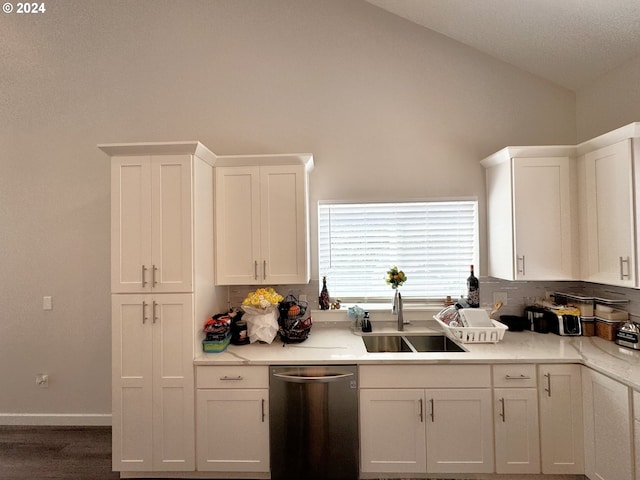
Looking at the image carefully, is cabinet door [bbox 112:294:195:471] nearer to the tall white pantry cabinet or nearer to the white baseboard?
the tall white pantry cabinet

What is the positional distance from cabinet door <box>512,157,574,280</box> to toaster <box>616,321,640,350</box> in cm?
44

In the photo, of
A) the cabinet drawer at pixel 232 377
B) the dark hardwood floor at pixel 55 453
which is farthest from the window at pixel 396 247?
the dark hardwood floor at pixel 55 453

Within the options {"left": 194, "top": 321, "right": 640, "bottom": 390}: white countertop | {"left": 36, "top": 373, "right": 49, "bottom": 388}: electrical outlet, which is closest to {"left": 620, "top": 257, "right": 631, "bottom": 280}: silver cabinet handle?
{"left": 194, "top": 321, "right": 640, "bottom": 390}: white countertop

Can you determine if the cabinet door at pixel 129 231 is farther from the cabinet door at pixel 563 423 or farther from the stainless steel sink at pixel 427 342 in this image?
the cabinet door at pixel 563 423

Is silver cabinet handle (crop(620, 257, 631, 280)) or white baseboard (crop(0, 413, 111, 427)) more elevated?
silver cabinet handle (crop(620, 257, 631, 280))

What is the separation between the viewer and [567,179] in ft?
7.77

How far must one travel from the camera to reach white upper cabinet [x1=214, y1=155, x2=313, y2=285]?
→ 2.45 metres

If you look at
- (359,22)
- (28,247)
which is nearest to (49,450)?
(28,247)

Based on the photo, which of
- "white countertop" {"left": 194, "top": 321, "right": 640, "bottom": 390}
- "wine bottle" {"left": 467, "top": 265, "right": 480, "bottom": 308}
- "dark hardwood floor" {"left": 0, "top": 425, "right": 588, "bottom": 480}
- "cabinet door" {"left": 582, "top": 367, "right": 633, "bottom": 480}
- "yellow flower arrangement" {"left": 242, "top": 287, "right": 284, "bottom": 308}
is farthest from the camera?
"wine bottle" {"left": 467, "top": 265, "right": 480, "bottom": 308}

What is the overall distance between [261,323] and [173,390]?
27.5 inches

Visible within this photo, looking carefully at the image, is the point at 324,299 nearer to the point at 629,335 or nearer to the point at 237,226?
the point at 237,226

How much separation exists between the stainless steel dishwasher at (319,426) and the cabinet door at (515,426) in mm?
908

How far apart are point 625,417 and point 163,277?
279 cm

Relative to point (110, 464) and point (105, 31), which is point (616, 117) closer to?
point (105, 31)
